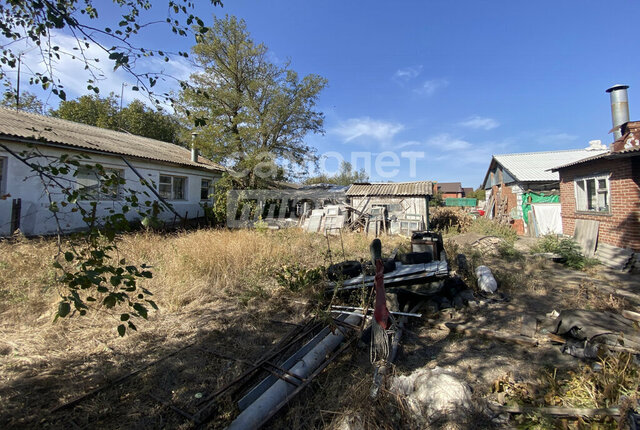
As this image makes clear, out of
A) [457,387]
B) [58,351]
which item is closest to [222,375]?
[58,351]

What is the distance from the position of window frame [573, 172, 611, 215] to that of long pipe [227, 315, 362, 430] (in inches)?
383

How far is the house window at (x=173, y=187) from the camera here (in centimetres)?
1405

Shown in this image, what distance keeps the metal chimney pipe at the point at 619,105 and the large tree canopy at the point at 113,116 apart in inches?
914

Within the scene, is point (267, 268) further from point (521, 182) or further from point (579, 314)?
point (521, 182)

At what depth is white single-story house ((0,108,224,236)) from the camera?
351 inches

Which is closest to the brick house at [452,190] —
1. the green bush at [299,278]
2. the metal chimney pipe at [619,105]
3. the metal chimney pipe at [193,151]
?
the metal chimney pipe at [619,105]

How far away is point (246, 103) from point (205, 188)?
5.41 meters

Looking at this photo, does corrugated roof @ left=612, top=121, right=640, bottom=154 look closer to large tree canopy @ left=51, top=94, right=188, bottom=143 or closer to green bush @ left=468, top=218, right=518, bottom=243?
green bush @ left=468, top=218, right=518, bottom=243

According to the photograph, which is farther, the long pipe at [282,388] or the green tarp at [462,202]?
the green tarp at [462,202]

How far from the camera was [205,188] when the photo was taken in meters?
16.5

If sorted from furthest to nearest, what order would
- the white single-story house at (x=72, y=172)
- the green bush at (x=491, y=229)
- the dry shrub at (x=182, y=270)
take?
the green bush at (x=491, y=229) → the white single-story house at (x=72, y=172) → the dry shrub at (x=182, y=270)

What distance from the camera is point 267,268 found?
20.6 ft

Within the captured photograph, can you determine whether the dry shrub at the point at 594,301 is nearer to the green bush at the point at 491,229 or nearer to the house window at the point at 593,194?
the house window at the point at 593,194

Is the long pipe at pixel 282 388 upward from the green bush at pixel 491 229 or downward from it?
downward
